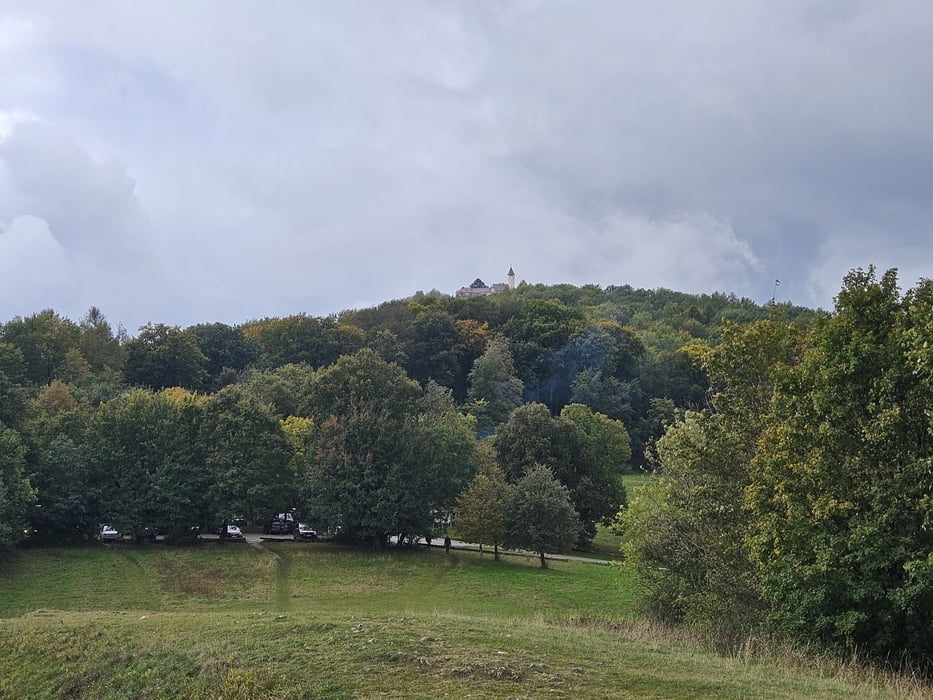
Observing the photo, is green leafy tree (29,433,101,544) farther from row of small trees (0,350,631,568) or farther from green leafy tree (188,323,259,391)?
green leafy tree (188,323,259,391)

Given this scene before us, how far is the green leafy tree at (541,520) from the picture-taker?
170 feet

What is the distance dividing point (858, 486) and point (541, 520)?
1405 inches

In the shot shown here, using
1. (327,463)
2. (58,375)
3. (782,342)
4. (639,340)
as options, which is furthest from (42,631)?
(639,340)

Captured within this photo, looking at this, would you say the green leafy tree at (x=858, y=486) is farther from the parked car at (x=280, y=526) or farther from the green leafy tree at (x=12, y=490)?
the parked car at (x=280, y=526)

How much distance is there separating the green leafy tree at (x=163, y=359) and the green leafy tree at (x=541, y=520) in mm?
59778

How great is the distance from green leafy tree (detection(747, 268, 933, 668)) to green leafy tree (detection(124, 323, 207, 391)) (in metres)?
88.7

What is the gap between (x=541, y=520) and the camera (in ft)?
172

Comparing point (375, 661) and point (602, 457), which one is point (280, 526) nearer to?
point (602, 457)

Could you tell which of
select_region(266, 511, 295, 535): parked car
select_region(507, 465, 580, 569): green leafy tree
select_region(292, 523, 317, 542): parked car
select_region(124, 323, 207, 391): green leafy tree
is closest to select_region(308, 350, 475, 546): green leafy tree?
select_region(292, 523, 317, 542): parked car

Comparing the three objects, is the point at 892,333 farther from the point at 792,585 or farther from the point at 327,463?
the point at 327,463

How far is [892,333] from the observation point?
17.9m

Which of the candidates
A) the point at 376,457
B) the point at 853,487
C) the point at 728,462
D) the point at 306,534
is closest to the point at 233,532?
the point at 306,534

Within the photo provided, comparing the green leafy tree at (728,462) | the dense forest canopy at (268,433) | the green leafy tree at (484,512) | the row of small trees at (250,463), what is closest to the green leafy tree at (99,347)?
the dense forest canopy at (268,433)

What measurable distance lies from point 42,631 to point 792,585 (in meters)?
20.0
